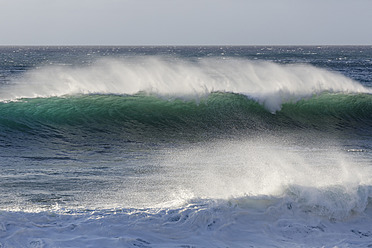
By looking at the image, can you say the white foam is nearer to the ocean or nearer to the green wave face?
the ocean

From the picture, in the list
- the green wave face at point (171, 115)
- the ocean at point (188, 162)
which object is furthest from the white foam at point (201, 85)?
the green wave face at point (171, 115)

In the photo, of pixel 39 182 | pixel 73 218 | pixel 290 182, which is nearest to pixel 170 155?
pixel 39 182

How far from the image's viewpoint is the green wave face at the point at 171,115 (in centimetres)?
1350

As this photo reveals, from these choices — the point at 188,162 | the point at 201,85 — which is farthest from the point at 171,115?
the point at 188,162

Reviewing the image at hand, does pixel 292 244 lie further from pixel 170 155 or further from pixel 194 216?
pixel 170 155

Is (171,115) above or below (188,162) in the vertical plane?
above

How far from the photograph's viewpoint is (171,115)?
585 inches

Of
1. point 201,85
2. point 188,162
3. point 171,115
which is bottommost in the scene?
point 188,162

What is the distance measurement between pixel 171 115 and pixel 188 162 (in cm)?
538

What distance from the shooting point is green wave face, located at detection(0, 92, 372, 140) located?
13500 millimetres

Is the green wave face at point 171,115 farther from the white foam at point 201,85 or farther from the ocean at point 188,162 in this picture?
the white foam at point 201,85

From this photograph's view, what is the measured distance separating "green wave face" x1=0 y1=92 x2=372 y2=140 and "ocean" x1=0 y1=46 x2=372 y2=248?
42 mm

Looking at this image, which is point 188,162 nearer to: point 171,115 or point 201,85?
point 171,115

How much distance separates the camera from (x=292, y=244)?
16.6 ft
